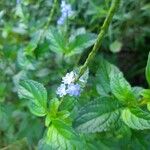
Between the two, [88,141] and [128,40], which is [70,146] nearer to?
[88,141]

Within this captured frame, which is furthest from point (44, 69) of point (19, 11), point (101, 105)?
point (101, 105)

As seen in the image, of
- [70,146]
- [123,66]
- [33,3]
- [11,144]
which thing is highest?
[33,3]

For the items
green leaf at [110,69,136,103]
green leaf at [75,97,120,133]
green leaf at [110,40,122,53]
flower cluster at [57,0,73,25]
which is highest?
green leaf at [110,40,122,53]

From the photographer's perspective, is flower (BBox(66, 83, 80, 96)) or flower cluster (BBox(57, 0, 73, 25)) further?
flower cluster (BBox(57, 0, 73, 25))

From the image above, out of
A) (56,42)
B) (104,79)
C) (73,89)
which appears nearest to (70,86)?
(73,89)

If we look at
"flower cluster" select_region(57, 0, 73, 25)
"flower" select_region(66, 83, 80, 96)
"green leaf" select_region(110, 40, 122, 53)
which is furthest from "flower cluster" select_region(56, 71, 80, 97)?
"green leaf" select_region(110, 40, 122, 53)

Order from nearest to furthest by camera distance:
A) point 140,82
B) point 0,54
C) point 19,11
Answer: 1. point 0,54
2. point 19,11
3. point 140,82

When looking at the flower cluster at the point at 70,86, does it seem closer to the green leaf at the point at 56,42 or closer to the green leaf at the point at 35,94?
the green leaf at the point at 35,94

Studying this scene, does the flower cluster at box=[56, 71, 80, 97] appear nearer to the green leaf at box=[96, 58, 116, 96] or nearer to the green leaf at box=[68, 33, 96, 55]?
the green leaf at box=[96, 58, 116, 96]
